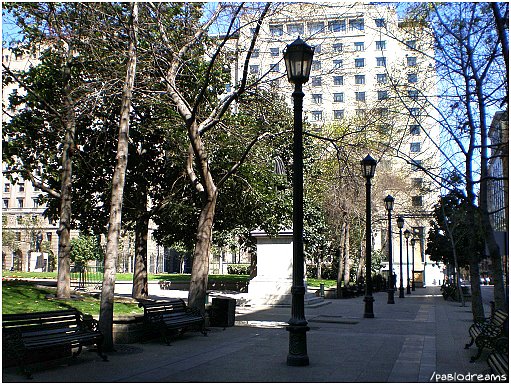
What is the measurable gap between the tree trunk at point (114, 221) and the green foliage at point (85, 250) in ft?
160

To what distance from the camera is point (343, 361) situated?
33.3 ft

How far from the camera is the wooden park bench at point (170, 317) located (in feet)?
40.4

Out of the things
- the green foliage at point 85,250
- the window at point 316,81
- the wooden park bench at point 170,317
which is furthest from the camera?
the green foliage at point 85,250

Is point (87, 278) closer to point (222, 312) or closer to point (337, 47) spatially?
point (222, 312)

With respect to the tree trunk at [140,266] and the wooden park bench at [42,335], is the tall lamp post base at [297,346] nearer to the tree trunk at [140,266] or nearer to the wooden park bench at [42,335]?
the wooden park bench at [42,335]

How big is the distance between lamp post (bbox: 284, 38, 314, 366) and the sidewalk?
36cm

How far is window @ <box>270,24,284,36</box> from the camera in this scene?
47.3 ft

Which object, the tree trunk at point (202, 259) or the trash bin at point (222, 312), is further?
the trash bin at point (222, 312)

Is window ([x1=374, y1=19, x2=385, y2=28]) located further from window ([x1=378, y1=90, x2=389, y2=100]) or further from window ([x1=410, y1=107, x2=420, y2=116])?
window ([x1=410, y1=107, x2=420, y2=116])

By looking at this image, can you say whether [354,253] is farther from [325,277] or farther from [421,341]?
[421,341]

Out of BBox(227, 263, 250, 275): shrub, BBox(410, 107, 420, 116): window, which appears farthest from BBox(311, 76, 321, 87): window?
BBox(227, 263, 250, 275): shrub

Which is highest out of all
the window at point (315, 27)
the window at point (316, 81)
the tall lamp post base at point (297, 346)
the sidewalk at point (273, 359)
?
the window at point (315, 27)

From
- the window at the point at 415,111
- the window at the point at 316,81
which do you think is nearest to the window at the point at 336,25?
the window at the point at 316,81

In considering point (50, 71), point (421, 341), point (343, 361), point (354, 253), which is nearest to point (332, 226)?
point (354, 253)
